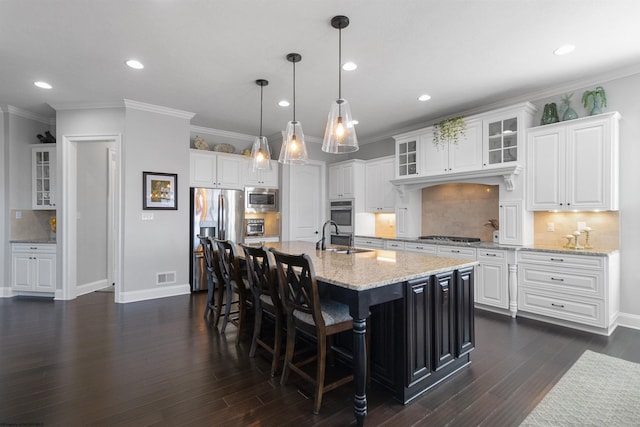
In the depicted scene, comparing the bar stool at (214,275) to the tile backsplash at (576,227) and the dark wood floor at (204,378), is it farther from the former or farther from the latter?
the tile backsplash at (576,227)

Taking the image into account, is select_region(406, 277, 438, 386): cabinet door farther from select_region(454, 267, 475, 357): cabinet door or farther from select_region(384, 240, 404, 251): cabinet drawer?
select_region(384, 240, 404, 251): cabinet drawer

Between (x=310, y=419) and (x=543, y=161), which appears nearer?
(x=310, y=419)

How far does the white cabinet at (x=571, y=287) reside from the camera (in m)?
3.17

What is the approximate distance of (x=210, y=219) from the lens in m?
5.13

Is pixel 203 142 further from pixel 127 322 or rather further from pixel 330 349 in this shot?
pixel 330 349

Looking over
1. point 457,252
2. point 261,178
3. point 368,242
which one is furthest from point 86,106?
point 457,252

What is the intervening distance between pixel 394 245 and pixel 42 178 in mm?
5782

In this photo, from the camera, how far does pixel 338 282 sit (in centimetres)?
185

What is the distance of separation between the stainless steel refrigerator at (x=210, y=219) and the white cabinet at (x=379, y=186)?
2.40 meters

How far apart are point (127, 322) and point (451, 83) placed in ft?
15.5

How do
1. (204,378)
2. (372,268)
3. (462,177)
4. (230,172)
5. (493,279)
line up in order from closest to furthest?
(372,268)
(204,378)
(493,279)
(462,177)
(230,172)

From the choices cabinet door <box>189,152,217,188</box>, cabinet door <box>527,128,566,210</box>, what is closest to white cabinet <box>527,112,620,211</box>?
cabinet door <box>527,128,566,210</box>

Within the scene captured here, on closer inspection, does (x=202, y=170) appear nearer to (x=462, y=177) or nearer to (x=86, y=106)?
(x=86, y=106)

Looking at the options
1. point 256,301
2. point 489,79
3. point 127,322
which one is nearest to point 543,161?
point 489,79
